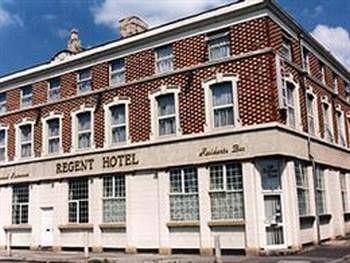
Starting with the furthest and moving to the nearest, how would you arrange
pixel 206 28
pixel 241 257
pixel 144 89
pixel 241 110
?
pixel 144 89
pixel 206 28
pixel 241 110
pixel 241 257

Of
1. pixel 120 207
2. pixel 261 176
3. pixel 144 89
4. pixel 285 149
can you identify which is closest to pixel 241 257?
pixel 261 176

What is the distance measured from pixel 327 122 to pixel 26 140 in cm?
1610

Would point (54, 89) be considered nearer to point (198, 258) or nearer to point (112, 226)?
point (112, 226)

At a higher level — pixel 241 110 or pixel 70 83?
pixel 70 83

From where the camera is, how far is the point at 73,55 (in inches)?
Answer: 1132

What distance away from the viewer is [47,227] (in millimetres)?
27906

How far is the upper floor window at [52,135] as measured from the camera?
93.5 ft

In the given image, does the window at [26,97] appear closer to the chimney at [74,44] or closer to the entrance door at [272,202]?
the chimney at [74,44]

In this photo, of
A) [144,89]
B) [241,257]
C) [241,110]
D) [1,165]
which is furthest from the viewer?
[1,165]

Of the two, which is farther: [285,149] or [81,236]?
[81,236]

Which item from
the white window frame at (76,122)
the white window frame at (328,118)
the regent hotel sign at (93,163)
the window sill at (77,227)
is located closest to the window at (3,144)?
the regent hotel sign at (93,163)

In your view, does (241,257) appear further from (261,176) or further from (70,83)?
(70,83)

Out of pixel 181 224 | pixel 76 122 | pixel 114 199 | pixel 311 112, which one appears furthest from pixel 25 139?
pixel 311 112

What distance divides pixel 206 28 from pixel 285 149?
6266mm
